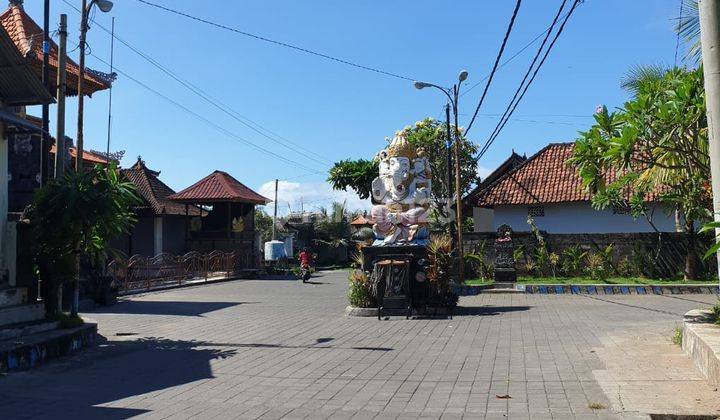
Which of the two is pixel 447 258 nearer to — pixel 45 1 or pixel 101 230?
pixel 101 230

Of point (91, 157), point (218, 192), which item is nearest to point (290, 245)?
point (218, 192)

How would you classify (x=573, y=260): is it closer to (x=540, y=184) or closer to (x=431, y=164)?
(x=540, y=184)

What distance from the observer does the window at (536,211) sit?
27266 millimetres

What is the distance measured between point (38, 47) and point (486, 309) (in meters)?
13.1

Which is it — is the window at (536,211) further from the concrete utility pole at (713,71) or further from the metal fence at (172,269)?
the concrete utility pole at (713,71)

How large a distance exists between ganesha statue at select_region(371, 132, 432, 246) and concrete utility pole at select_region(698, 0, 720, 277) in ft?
25.5

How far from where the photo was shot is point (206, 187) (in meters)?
32.2

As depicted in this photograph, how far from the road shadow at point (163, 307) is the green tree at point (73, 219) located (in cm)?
483

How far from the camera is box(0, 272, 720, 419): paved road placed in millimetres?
6066

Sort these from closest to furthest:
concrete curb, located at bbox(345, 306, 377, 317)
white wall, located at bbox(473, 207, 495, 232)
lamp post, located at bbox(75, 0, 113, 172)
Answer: lamp post, located at bbox(75, 0, 113, 172), concrete curb, located at bbox(345, 306, 377, 317), white wall, located at bbox(473, 207, 495, 232)

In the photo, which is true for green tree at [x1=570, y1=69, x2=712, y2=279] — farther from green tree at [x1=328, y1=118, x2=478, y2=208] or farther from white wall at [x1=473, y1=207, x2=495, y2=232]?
white wall at [x1=473, y1=207, x2=495, y2=232]

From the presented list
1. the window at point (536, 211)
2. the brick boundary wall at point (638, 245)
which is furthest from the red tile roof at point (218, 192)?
the brick boundary wall at point (638, 245)

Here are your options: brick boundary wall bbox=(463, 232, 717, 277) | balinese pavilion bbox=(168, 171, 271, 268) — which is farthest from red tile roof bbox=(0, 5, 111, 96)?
brick boundary wall bbox=(463, 232, 717, 277)

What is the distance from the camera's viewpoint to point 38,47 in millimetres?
15828
